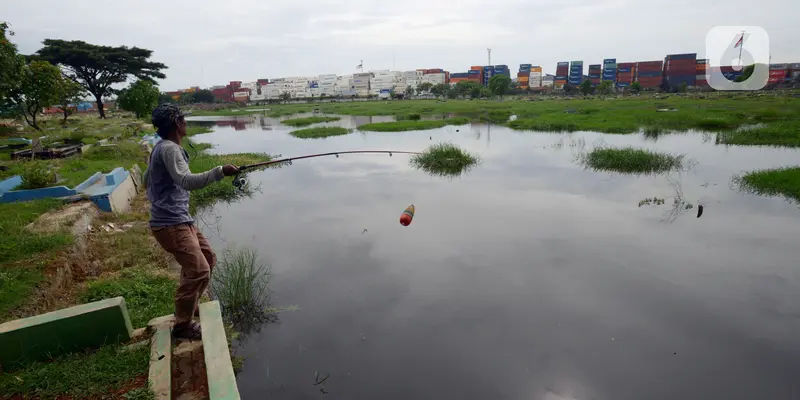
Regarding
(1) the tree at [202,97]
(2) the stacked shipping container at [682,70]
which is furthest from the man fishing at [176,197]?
(2) the stacked shipping container at [682,70]

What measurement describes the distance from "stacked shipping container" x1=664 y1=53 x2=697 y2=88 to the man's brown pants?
11833cm

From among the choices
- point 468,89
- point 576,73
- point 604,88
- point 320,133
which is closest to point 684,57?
point 576,73

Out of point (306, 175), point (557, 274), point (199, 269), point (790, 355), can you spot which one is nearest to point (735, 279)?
point (790, 355)

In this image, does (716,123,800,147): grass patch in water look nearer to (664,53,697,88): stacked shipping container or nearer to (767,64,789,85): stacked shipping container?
(767,64,789,85): stacked shipping container

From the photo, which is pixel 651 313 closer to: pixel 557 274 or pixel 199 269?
pixel 557 274

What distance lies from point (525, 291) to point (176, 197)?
570 centimetres

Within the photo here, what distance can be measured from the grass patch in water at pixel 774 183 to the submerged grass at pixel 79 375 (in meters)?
15.0

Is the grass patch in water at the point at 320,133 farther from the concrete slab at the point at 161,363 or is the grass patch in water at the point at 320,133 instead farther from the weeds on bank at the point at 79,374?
the weeds on bank at the point at 79,374

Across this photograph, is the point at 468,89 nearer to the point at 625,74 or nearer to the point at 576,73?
the point at 625,74

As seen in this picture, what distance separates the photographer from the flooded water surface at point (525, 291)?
515 cm

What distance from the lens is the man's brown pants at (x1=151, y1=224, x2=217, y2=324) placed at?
11.7ft

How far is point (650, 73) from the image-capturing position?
10644 centimetres

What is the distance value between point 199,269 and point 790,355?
23.8 ft

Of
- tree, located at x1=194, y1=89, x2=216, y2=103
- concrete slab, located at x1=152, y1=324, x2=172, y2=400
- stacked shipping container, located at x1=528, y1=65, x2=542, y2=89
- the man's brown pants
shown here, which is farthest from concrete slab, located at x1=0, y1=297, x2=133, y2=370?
stacked shipping container, located at x1=528, y1=65, x2=542, y2=89
